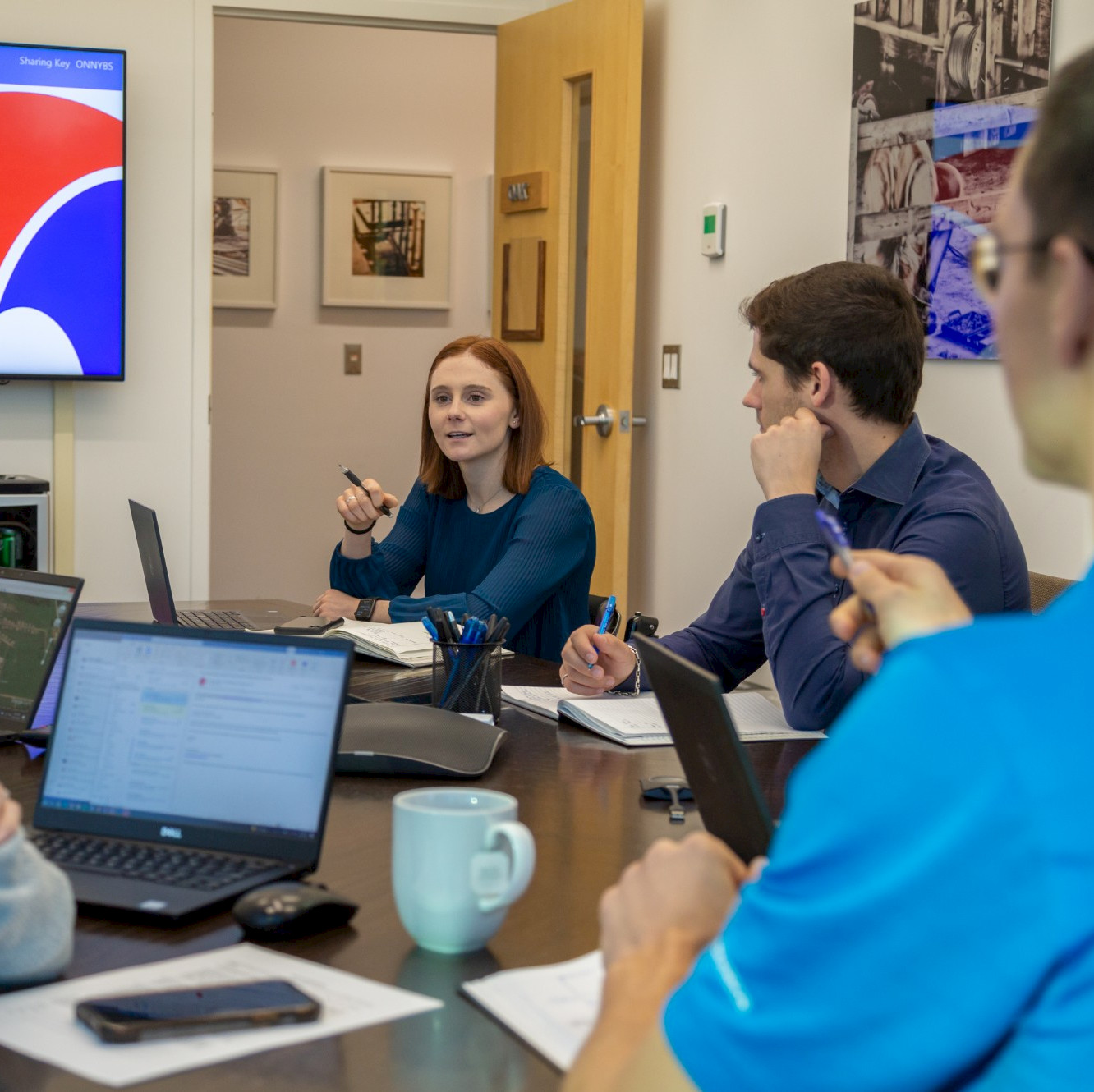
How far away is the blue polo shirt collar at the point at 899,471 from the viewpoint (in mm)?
2023

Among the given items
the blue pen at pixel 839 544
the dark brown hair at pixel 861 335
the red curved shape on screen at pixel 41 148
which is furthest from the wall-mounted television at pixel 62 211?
the blue pen at pixel 839 544

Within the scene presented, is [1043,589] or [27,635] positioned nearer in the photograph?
[27,635]

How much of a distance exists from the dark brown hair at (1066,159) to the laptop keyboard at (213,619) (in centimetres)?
191

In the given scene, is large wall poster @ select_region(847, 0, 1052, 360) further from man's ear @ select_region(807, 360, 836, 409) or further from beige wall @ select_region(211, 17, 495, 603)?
beige wall @ select_region(211, 17, 495, 603)

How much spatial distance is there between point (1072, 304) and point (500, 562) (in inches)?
76.6

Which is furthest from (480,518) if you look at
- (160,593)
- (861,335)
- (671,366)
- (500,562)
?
(671,366)

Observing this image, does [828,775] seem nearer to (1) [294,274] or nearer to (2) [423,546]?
(2) [423,546]

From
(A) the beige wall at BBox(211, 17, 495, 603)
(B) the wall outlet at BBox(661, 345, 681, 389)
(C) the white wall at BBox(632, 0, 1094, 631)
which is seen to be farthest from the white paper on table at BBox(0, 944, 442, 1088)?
(A) the beige wall at BBox(211, 17, 495, 603)

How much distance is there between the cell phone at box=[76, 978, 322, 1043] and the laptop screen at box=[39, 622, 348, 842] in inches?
8.9

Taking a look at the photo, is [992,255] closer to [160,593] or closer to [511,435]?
[160,593]

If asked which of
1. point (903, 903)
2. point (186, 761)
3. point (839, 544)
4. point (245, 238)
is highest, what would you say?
point (245, 238)

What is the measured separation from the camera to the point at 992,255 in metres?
0.69

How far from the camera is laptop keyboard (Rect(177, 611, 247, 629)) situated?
2.45 m

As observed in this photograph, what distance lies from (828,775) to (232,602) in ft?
7.72
